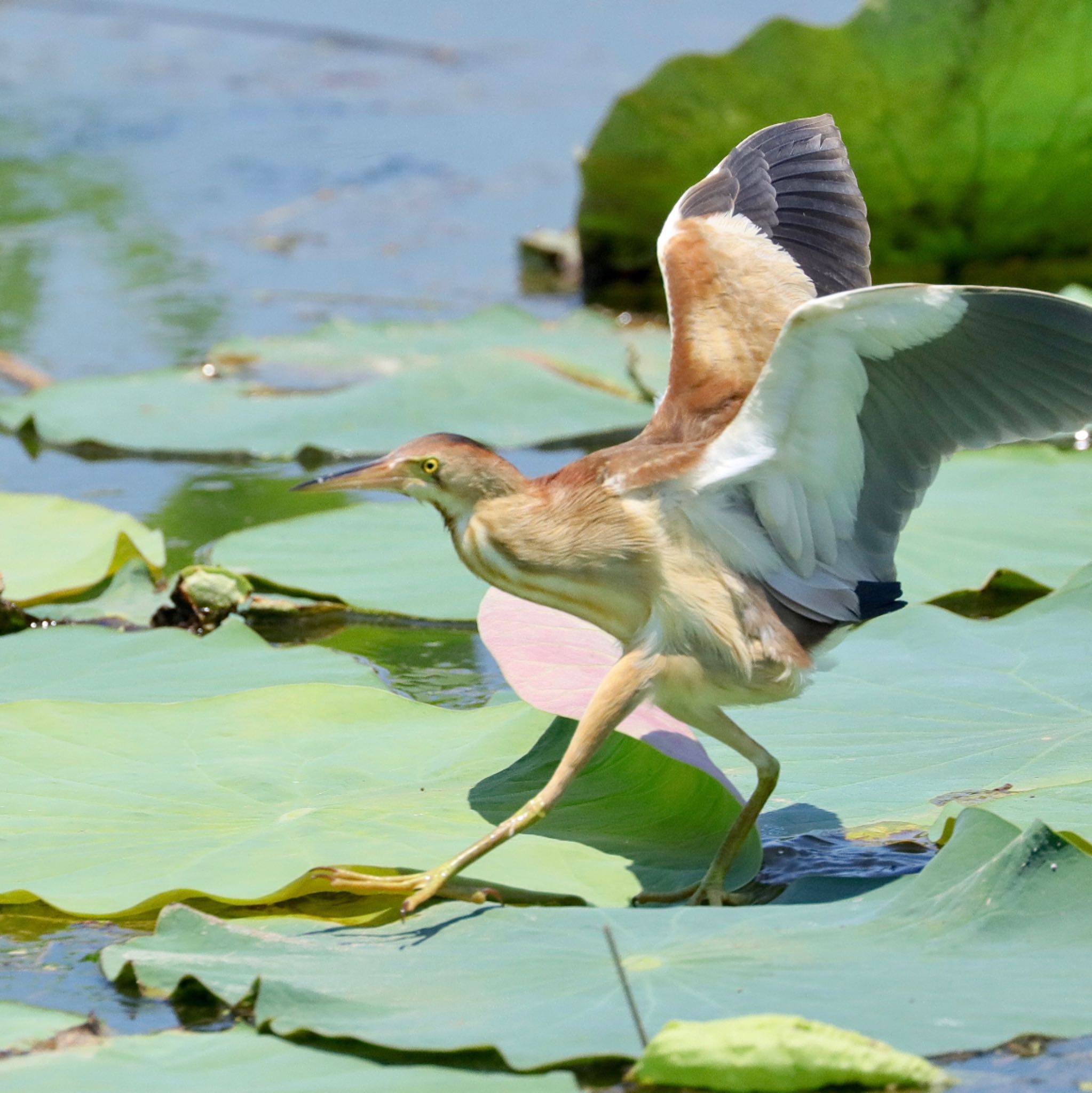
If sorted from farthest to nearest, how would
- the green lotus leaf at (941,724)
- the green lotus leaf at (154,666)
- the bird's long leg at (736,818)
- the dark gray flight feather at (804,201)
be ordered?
the dark gray flight feather at (804,201) < the green lotus leaf at (154,666) < the green lotus leaf at (941,724) < the bird's long leg at (736,818)

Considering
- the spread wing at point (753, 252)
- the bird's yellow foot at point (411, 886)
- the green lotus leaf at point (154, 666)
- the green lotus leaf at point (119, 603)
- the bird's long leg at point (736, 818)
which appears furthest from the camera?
the green lotus leaf at point (119, 603)

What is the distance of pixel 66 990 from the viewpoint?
1.99 meters

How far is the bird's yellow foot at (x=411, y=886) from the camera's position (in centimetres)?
206

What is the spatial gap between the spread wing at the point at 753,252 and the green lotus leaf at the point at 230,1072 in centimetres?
117

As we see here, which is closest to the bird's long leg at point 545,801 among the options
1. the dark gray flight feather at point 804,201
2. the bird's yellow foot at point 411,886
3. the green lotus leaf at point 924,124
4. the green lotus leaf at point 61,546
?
the bird's yellow foot at point 411,886

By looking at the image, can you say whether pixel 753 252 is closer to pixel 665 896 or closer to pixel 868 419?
pixel 868 419

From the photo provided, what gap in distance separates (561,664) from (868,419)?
0.62 metres

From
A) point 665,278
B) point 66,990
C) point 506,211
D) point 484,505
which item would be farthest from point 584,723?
point 506,211

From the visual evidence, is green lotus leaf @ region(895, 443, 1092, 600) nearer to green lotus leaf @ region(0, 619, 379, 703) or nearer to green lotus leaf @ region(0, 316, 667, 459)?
green lotus leaf @ region(0, 316, 667, 459)

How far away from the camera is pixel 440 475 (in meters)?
2.23

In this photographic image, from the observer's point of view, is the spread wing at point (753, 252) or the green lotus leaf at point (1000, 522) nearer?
the spread wing at point (753, 252)

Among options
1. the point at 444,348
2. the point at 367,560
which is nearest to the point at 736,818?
the point at 367,560

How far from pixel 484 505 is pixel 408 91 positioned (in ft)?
27.0

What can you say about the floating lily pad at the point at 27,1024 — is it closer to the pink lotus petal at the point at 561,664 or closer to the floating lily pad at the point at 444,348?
the pink lotus petal at the point at 561,664
